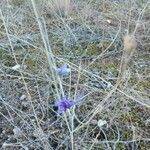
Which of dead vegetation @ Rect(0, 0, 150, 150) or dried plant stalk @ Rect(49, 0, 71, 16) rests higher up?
dried plant stalk @ Rect(49, 0, 71, 16)

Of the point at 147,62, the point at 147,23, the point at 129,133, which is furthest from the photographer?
the point at 147,23

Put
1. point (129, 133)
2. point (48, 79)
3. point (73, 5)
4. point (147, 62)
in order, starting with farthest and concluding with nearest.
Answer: point (73, 5) → point (147, 62) → point (48, 79) → point (129, 133)

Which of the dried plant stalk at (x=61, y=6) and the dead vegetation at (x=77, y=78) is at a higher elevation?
the dried plant stalk at (x=61, y=6)

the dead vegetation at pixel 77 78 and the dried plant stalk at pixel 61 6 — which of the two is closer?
the dead vegetation at pixel 77 78

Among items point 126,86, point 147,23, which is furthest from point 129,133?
point 147,23

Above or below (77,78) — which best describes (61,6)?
above

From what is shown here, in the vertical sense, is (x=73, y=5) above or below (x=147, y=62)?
above

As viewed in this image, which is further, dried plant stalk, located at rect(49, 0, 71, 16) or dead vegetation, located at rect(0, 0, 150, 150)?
dried plant stalk, located at rect(49, 0, 71, 16)

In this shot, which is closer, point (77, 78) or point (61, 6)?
point (77, 78)

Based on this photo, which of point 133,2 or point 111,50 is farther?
point 133,2

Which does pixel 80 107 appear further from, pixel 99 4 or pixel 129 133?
pixel 99 4
